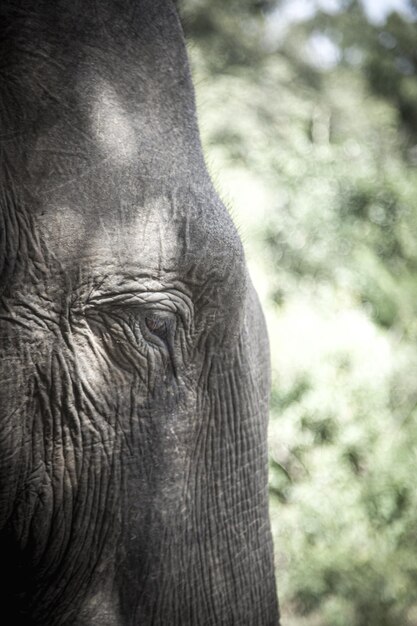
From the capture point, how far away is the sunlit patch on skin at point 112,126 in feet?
5.61

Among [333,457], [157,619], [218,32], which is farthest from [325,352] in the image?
[218,32]

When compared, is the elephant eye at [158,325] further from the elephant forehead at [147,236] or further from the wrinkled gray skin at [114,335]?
the elephant forehead at [147,236]

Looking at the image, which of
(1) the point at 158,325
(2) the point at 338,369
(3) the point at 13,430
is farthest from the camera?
(2) the point at 338,369

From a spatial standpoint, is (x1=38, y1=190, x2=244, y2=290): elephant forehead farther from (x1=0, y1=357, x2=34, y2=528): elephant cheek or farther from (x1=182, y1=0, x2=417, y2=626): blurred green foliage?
(x1=182, y1=0, x2=417, y2=626): blurred green foliage

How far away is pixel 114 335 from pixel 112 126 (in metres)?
0.47

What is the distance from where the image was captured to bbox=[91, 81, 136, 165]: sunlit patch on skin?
1710 millimetres

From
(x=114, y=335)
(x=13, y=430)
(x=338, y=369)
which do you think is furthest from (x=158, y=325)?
(x=338, y=369)

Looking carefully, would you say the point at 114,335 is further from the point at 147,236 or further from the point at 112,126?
the point at 112,126

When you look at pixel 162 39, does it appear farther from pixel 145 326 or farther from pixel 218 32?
pixel 218 32

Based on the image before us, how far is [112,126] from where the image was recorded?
1.73 m

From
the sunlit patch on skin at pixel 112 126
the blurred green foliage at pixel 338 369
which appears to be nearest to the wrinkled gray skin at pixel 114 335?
the sunlit patch on skin at pixel 112 126

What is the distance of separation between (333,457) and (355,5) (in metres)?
16.3

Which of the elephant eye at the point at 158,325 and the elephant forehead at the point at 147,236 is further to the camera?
the elephant eye at the point at 158,325

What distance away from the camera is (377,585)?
4.61 m
